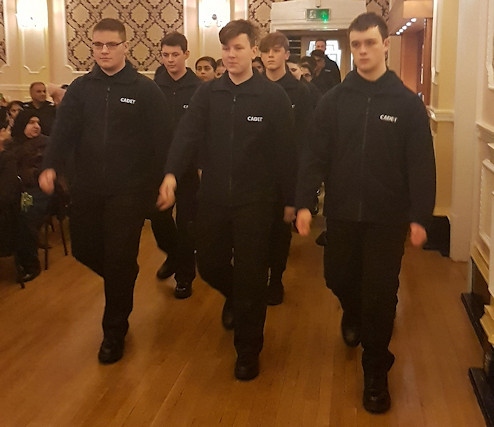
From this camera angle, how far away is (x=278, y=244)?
187 inches

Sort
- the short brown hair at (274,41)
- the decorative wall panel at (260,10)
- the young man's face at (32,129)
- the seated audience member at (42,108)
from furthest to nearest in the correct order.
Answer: the decorative wall panel at (260,10) < the seated audience member at (42,108) < the young man's face at (32,129) < the short brown hair at (274,41)

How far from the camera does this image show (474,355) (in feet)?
13.1

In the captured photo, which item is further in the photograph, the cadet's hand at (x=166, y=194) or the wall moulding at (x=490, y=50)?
the wall moulding at (x=490, y=50)

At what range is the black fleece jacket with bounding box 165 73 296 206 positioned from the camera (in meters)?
3.58

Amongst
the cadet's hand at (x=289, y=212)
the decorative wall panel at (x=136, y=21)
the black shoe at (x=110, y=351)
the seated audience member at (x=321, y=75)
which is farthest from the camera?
the decorative wall panel at (x=136, y=21)

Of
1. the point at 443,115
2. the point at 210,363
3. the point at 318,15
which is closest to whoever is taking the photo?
the point at 210,363

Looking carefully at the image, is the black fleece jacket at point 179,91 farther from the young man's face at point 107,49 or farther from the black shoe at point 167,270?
the young man's face at point 107,49

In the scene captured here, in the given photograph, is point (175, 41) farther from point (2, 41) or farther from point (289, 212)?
point (2, 41)

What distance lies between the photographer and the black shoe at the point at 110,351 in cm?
387

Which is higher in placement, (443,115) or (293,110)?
(293,110)

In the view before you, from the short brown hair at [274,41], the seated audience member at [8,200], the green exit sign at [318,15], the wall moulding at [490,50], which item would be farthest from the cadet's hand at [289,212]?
the green exit sign at [318,15]

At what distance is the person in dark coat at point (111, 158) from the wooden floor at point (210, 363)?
0.33m

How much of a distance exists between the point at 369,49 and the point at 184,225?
7.22ft

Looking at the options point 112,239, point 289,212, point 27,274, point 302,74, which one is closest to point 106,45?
point 112,239
